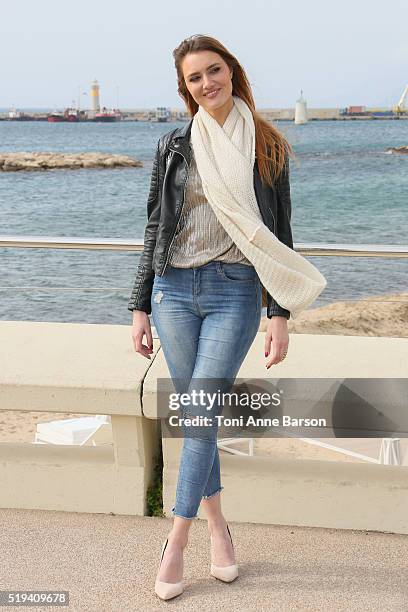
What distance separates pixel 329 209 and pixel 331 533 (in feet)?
130

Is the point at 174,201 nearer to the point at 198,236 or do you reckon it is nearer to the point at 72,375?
the point at 198,236

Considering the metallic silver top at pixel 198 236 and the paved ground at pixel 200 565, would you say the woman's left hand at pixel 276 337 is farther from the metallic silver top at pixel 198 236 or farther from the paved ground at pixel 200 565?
the paved ground at pixel 200 565

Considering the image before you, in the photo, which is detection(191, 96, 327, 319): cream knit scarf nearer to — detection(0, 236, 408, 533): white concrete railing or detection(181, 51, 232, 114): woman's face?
detection(181, 51, 232, 114): woman's face

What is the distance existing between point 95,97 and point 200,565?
10590cm

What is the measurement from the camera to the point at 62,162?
59.9 metres

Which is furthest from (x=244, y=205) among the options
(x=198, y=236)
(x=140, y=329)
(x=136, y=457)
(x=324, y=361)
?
(x=136, y=457)

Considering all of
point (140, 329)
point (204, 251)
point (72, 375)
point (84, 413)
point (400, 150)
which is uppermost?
point (204, 251)

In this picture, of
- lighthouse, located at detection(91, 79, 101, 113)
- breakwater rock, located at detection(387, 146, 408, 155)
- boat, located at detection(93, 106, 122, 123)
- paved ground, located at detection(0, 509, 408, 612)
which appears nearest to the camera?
paved ground, located at detection(0, 509, 408, 612)

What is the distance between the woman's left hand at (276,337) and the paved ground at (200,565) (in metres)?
0.73

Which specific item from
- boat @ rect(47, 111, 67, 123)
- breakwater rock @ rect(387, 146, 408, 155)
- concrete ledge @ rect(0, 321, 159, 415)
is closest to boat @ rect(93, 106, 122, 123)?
boat @ rect(47, 111, 67, 123)

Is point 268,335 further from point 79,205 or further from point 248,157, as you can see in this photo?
point 79,205

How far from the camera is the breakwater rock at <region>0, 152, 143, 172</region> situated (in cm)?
5938

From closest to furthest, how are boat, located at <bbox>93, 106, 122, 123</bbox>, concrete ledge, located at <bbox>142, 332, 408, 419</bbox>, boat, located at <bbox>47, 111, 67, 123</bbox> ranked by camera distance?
concrete ledge, located at <bbox>142, 332, 408, 419</bbox>
boat, located at <bbox>93, 106, 122, 123</bbox>
boat, located at <bbox>47, 111, 67, 123</bbox>

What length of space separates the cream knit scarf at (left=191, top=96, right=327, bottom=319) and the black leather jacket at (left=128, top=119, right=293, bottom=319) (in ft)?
0.11
